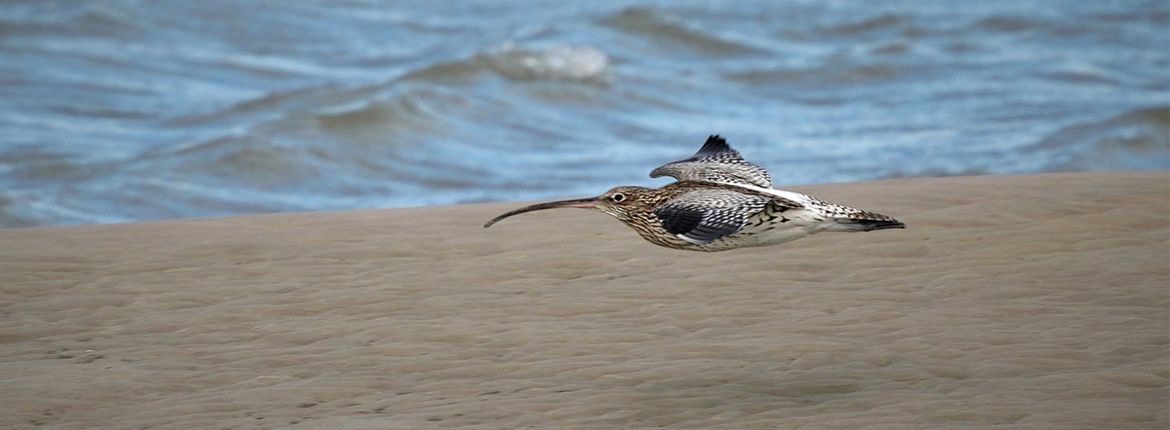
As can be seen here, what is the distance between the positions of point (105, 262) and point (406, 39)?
14.0 meters

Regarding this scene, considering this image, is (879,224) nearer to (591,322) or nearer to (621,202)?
(621,202)

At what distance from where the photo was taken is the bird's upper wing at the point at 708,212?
5566 mm

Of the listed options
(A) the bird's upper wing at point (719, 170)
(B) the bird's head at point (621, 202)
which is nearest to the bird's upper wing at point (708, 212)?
(B) the bird's head at point (621, 202)

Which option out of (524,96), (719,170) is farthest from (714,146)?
(524,96)

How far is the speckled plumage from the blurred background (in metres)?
7.29

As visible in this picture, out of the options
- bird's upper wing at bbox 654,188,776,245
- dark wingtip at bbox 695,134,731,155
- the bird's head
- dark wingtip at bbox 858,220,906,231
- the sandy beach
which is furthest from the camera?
dark wingtip at bbox 695,134,731,155

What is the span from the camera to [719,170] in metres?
6.71

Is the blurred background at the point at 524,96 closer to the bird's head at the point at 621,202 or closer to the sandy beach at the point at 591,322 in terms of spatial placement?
the sandy beach at the point at 591,322

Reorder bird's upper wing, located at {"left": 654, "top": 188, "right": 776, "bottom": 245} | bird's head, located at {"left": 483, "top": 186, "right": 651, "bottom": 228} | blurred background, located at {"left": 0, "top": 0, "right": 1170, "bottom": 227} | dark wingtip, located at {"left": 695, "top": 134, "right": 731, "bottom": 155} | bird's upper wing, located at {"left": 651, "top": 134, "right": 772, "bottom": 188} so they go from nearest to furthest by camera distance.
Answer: bird's upper wing, located at {"left": 654, "top": 188, "right": 776, "bottom": 245}, bird's head, located at {"left": 483, "top": 186, "right": 651, "bottom": 228}, bird's upper wing, located at {"left": 651, "top": 134, "right": 772, "bottom": 188}, dark wingtip, located at {"left": 695, "top": 134, "right": 731, "bottom": 155}, blurred background, located at {"left": 0, "top": 0, "right": 1170, "bottom": 227}

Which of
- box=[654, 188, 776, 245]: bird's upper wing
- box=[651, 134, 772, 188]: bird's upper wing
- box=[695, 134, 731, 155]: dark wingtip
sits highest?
box=[695, 134, 731, 155]: dark wingtip

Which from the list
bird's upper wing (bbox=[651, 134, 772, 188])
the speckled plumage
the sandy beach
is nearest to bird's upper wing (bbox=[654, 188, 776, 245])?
the speckled plumage

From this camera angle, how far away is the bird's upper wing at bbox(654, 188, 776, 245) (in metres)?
5.57

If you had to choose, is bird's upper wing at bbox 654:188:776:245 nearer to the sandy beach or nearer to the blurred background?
the sandy beach

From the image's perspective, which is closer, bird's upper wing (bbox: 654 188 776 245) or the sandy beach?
bird's upper wing (bbox: 654 188 776 245)
